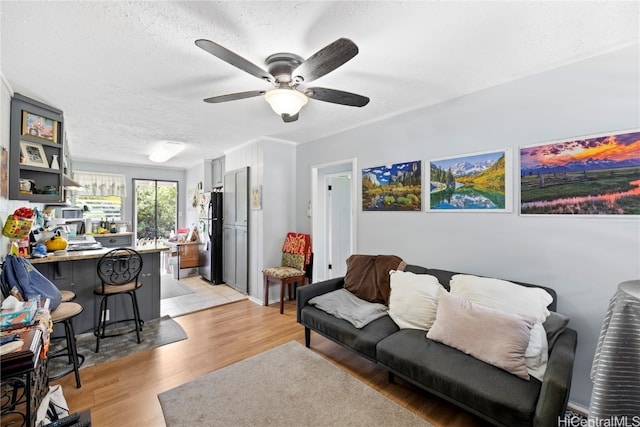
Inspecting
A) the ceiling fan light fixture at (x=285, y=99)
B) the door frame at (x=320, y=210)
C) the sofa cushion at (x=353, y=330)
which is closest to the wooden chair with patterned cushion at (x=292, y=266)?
the door frame at (x=320, y=210)

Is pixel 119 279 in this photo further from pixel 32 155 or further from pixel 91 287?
pixel 32 155

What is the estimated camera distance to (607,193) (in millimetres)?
1796

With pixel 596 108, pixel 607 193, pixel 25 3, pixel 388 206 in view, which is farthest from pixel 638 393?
pixel 25 3

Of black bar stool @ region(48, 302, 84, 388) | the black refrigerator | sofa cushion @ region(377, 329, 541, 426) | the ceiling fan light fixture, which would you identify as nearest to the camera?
sofa cushion @ region(377, 329, 541, 426)

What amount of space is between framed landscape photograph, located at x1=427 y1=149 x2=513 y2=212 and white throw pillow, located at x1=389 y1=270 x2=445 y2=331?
738 mm

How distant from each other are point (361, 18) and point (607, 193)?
195 centimetres

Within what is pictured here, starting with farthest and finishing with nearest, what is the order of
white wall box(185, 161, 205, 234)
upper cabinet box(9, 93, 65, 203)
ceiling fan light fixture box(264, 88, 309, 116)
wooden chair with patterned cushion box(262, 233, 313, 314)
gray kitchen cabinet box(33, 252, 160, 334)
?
white wall box(185, 161, 205, 234), wooden chair with patterned cushion box(262, 233, 313, 314), gray kitchen cabinet box(33, 252, 160, 334), upper cabinet box(9, 93, 65, 203), ceiling fan light fixture box(264, 88, 309, 116)

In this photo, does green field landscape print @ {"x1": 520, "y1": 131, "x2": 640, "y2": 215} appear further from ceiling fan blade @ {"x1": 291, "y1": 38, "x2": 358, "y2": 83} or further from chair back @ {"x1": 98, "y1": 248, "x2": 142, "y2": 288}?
chair back @ {"x1": 98, "y1": 248, "x2": 142, "y2": 288}

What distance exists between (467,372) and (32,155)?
3930mm

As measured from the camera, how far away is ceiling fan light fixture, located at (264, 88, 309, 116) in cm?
185

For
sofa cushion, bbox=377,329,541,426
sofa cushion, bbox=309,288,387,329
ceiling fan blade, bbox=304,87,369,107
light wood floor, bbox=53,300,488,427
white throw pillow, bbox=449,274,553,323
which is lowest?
light wood floor, bbox=53,300,488,427

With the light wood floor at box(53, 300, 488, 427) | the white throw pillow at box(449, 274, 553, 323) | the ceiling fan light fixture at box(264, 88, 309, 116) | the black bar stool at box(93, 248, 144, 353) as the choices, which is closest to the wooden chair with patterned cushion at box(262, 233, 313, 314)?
the light wood floor at box(53, 300, 488, 427)

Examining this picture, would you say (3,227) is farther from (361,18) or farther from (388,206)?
(388,206)

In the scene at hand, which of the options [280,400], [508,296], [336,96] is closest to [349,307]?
[280,400]
